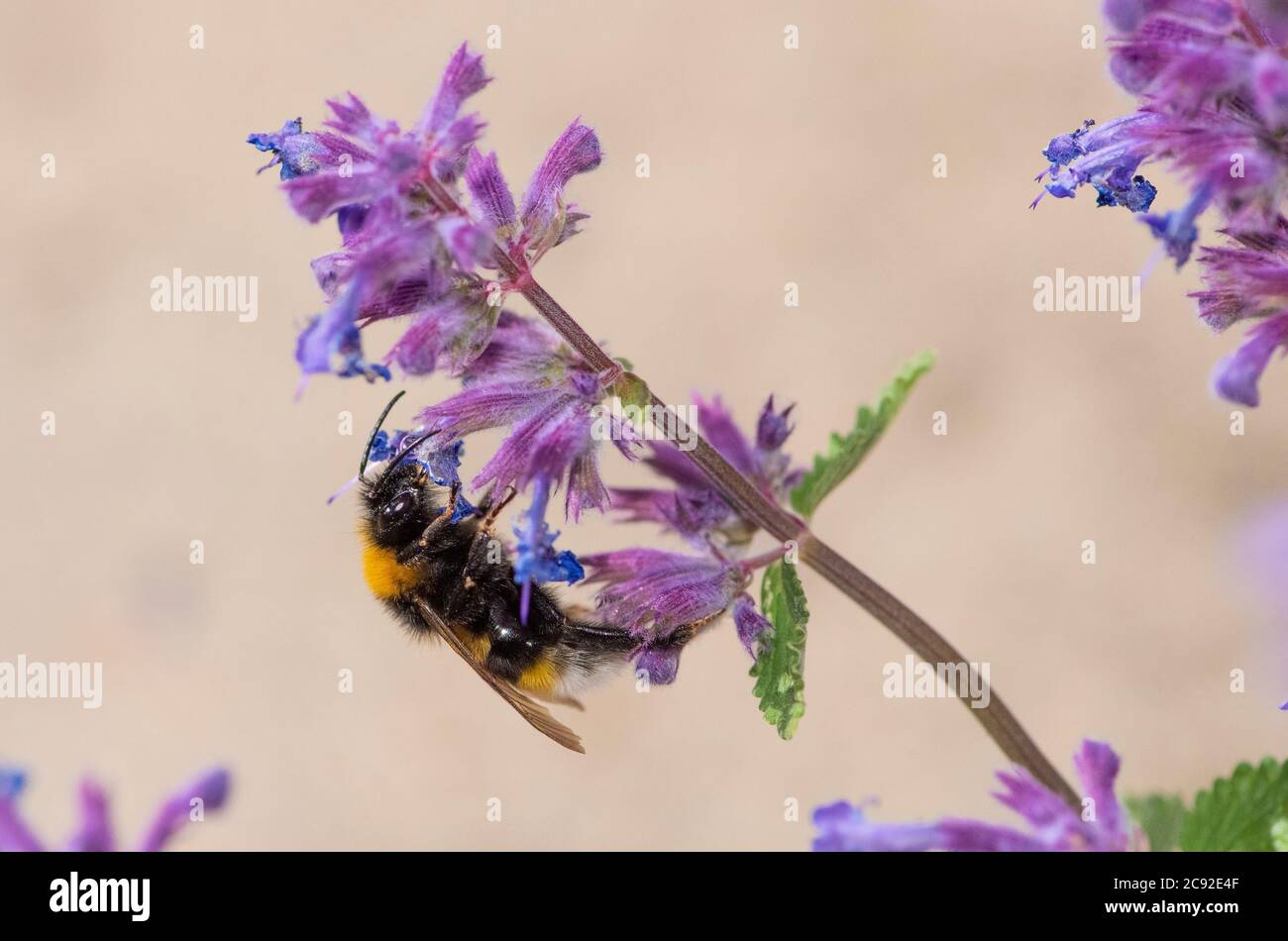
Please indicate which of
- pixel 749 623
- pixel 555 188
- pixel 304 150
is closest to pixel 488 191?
pixel 555 188

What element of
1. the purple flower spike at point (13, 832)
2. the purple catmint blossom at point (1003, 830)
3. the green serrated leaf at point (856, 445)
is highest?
the green serrated leaf at point (856, 445)

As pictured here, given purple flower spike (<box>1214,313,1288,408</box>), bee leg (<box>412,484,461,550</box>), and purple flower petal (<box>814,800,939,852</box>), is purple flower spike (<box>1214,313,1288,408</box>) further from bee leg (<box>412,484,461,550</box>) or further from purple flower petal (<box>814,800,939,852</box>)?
bee leg (<box>412,484,461,550</box>)

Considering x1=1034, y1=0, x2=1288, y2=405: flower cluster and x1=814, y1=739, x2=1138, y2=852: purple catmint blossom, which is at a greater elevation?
x1=1034, y1=0, x2=1288, y2=405: flower cluster

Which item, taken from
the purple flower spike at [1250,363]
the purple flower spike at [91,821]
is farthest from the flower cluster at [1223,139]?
the purple flower spike at [91,821]

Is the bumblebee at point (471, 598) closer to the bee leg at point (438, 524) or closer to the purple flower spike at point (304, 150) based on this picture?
the bee leg at point (438, 524)


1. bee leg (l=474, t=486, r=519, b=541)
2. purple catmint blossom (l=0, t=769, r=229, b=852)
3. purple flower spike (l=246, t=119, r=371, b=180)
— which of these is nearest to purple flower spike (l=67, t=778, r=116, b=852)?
purple catmint blossom (l=0, t=769, r=229, b=852)

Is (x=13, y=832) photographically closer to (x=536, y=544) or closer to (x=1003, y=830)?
(x=536, y=544)
